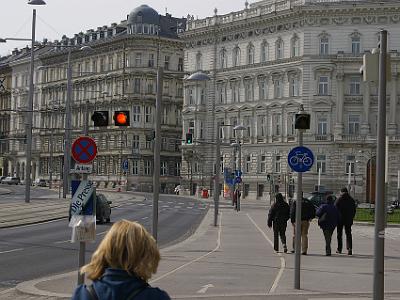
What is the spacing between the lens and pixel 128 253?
493 cm

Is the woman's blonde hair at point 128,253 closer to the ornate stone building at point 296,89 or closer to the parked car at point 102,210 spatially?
the parked car at point 102,210

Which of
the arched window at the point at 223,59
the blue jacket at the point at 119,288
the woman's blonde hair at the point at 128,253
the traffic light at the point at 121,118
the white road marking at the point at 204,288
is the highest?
the arched window at the point at 223,59

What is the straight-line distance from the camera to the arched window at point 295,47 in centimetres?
9288

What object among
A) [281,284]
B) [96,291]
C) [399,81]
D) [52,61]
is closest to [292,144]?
[399,81]

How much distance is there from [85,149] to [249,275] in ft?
16.7

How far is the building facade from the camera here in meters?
115

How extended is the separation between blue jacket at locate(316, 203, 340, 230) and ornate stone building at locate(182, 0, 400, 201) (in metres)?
59.8

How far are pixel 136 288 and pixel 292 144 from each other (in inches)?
3453

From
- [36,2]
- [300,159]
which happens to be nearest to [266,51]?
[36,2]

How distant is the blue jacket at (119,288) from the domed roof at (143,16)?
11552cm

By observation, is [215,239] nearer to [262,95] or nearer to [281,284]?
[281,284]

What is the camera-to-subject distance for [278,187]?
290ft

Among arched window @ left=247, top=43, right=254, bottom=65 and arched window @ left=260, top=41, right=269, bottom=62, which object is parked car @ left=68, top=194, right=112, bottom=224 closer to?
arched window @ left=260, top=41, right=269, bottom=62

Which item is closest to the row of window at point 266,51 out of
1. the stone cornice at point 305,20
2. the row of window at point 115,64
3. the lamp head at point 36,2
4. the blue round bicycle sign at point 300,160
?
the stone cornice at point 305,20
